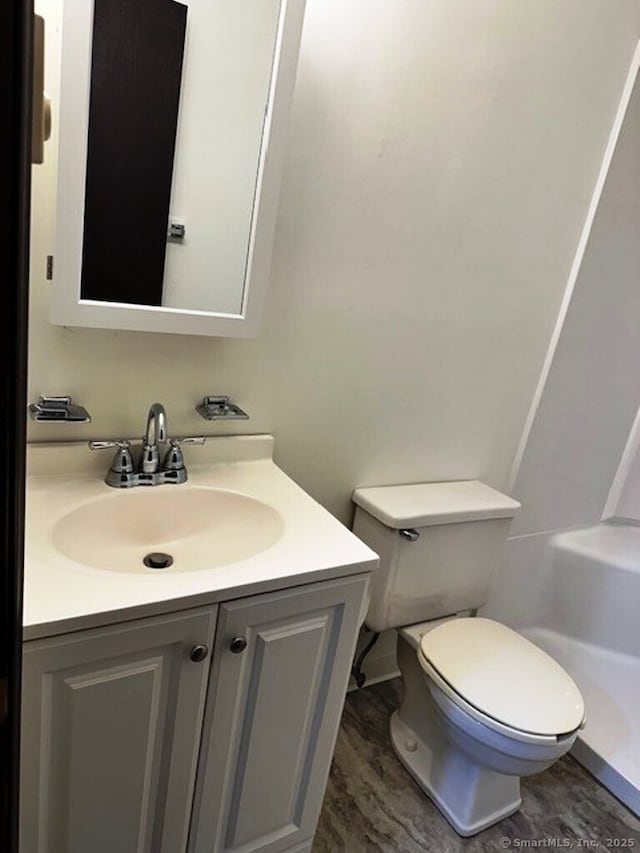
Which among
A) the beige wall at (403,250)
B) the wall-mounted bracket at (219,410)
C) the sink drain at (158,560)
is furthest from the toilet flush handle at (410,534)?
the sink drain at (158,560)

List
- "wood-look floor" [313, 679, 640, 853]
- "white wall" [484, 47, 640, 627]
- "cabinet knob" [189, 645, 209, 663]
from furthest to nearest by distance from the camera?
"white wall" [484, 47, 640, 627]
"wood-look floor" [313, 679, 640, 853]
"cabinet knob" [189, 645, 209, 663]

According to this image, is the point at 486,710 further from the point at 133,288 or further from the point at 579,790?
the point at 133,288

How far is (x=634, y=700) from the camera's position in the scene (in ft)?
6.55

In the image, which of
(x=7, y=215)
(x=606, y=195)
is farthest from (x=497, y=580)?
(x=7, y=215)

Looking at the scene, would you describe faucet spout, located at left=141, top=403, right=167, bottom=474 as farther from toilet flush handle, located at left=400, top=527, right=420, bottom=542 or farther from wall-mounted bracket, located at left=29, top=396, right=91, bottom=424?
toilet flush handle, located at left=400, top=527, right=420, bottom=542

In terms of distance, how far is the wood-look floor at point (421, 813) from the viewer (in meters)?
1.46

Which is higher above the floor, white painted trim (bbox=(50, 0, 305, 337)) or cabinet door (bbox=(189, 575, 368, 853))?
white painted trim (bbox=(50, 0, 305, 337))

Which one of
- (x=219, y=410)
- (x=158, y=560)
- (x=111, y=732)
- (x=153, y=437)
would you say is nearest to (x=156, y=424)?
(x=153, y=437)

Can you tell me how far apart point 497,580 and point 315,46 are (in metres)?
1.72

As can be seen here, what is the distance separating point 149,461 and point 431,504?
805 mm

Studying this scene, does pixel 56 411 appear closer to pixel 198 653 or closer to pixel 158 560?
pixel 158 560

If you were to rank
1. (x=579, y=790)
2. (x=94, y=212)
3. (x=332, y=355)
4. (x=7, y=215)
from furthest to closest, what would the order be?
(x=579, y=790) → (x=332, y=355) → (x=94, y=212) → (x=7, y=215)

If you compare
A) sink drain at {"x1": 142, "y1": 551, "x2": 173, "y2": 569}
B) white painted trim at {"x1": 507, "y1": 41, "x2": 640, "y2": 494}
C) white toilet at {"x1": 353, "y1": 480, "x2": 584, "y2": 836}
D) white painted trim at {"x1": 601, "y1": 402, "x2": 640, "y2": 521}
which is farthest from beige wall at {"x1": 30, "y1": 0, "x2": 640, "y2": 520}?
white painted trim at {"x1": 601, "y1": 402, "x2": 640, "y2": 521}

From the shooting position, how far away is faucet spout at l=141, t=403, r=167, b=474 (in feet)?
3.94
